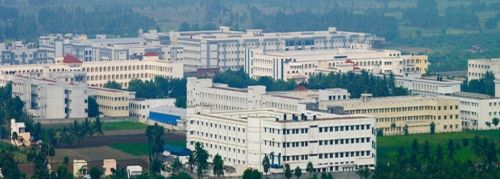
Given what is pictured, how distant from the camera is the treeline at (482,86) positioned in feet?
204

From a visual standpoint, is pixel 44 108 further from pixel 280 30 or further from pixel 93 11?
pixel 93 11

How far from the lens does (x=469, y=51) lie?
8281cm

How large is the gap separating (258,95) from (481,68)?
34.8 ft

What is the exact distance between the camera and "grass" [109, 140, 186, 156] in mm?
52594

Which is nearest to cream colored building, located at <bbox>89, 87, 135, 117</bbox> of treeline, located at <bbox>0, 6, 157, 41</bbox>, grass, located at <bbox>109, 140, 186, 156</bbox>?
grass, located at <bbox>109, 140, 186, 156</bbox>

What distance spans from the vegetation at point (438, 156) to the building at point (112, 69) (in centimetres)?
1452

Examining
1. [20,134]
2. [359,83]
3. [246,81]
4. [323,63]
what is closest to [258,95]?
[359,83]

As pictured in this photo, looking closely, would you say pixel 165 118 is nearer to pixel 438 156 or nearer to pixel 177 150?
pixel 177 150

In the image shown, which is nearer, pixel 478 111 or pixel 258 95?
pixel 478 111

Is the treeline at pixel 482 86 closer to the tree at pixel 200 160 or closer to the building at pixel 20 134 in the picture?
the building at pixel 20 134

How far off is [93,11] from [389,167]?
54.2 m

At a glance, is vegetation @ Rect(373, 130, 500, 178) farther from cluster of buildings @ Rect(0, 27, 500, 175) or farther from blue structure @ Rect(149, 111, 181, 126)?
blue structure @ Rect(149, 111, 181, 126)

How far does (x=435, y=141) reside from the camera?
5388 centimetres

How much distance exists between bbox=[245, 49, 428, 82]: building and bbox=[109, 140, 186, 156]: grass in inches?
577
